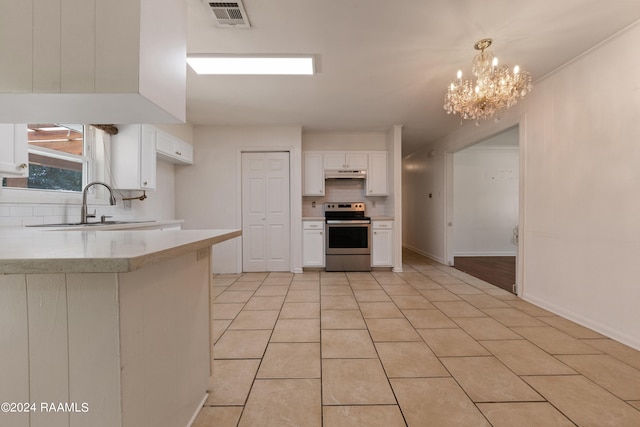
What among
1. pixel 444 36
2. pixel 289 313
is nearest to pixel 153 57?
pixel 444 36

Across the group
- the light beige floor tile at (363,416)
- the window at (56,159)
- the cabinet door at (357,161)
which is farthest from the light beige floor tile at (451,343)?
the window at (56,159)

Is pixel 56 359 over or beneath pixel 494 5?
beneath

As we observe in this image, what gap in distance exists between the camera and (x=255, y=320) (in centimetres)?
248

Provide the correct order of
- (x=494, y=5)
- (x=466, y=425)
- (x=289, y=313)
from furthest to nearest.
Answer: (x=289, y=313) → (x=494, y=5) → (x=466, y=425)

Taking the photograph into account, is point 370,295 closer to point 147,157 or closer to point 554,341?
point 554,341

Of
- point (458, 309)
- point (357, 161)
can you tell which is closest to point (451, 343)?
point (458, 309)

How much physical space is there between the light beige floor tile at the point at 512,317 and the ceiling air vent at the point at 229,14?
10.9ft

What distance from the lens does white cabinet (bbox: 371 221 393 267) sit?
14.6 feet

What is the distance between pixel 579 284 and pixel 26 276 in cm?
360

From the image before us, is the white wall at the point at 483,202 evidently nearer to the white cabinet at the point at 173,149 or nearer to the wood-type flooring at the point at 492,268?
the wood-type flooring at the point at 492,268

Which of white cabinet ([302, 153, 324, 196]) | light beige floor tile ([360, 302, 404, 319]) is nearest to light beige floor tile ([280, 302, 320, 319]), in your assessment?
light beige floor tile ([360, 302, 404, 319])

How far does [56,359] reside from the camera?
745 mm

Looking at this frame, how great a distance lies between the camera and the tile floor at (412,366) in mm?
1339

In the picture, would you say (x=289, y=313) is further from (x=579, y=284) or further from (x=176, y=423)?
(x=579, y=284)
